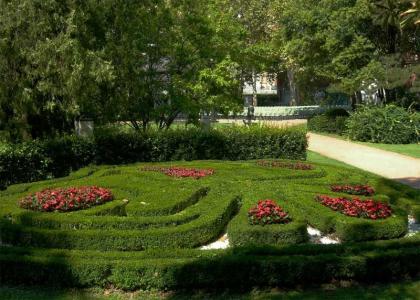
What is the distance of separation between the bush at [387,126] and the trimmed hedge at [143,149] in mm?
10331

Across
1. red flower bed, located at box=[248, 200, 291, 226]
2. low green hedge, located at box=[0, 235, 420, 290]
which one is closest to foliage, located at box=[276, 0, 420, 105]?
red flower bed, located at box=[248, 200, 291, 226]

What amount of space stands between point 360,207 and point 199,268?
3.68 metres

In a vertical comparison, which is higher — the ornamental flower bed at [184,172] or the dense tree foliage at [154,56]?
the dense tree foliage at [154,56]

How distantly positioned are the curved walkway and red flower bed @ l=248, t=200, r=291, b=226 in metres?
6.96

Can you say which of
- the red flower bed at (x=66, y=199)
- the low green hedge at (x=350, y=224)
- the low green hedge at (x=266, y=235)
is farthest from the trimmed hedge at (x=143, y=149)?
the low green hedge at (x=266, y=235)

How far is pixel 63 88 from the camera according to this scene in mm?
13789

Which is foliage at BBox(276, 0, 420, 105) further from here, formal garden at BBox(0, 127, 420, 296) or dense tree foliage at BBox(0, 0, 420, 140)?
formal garden at BBox(0, 127, 420, 296)

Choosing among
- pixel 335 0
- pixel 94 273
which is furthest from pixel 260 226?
pixel 335 0

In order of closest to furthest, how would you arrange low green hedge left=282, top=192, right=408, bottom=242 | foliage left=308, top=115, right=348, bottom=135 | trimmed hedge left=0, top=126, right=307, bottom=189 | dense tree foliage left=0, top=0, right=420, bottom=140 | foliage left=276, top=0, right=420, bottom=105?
low green hedge left=282, top=192, right=408, bottom=242 → trimmed hedge left=0, top=126, right=307, bottom=189 → dense tree foliage left=0, top=0, right=420, bottom=140 → foliage left=276, top=0, right=420, bottom=105 → foliage left=308, top=115, right=348, bottom=135

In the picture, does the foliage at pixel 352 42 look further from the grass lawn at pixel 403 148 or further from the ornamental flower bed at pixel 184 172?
the ornamental flower bed at pixel 184 172

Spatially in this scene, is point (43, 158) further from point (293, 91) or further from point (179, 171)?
point (293, 91)

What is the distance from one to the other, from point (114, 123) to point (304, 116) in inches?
1058

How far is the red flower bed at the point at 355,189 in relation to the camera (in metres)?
10.8

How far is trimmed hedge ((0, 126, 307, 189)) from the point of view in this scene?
13.1 meters
